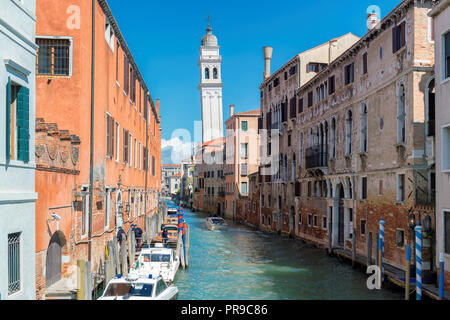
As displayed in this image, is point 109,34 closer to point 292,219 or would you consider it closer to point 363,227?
point 363,227

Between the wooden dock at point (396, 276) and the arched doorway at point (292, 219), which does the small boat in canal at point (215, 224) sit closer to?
the arched doorway at point (292, 219)

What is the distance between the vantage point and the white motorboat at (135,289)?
11.8 m

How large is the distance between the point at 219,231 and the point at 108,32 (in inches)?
958

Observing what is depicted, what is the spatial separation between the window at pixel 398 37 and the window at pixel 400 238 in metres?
6.44

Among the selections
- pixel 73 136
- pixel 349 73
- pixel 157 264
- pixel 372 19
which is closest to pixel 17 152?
pixel 73 136

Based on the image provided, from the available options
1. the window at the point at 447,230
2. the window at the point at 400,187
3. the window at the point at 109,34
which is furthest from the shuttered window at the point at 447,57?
the window at the point at 109,34

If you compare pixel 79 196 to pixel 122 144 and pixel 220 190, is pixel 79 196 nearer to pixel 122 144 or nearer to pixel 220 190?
pixel 122 144

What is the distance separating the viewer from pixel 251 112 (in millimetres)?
50250

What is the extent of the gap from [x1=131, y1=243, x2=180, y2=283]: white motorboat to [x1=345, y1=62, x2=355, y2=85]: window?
36.6 feet

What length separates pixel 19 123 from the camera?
27.0 feet

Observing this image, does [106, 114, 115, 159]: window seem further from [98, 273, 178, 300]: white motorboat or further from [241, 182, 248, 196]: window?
[241, 182, 248, 196]: window

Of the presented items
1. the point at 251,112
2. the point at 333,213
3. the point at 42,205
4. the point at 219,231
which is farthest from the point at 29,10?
the point at 251,112

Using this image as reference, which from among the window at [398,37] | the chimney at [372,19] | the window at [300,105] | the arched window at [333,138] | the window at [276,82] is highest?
the chimney at [372,19]

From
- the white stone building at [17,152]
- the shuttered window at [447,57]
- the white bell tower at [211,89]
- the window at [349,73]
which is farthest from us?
the white bell tower at [211,89]
